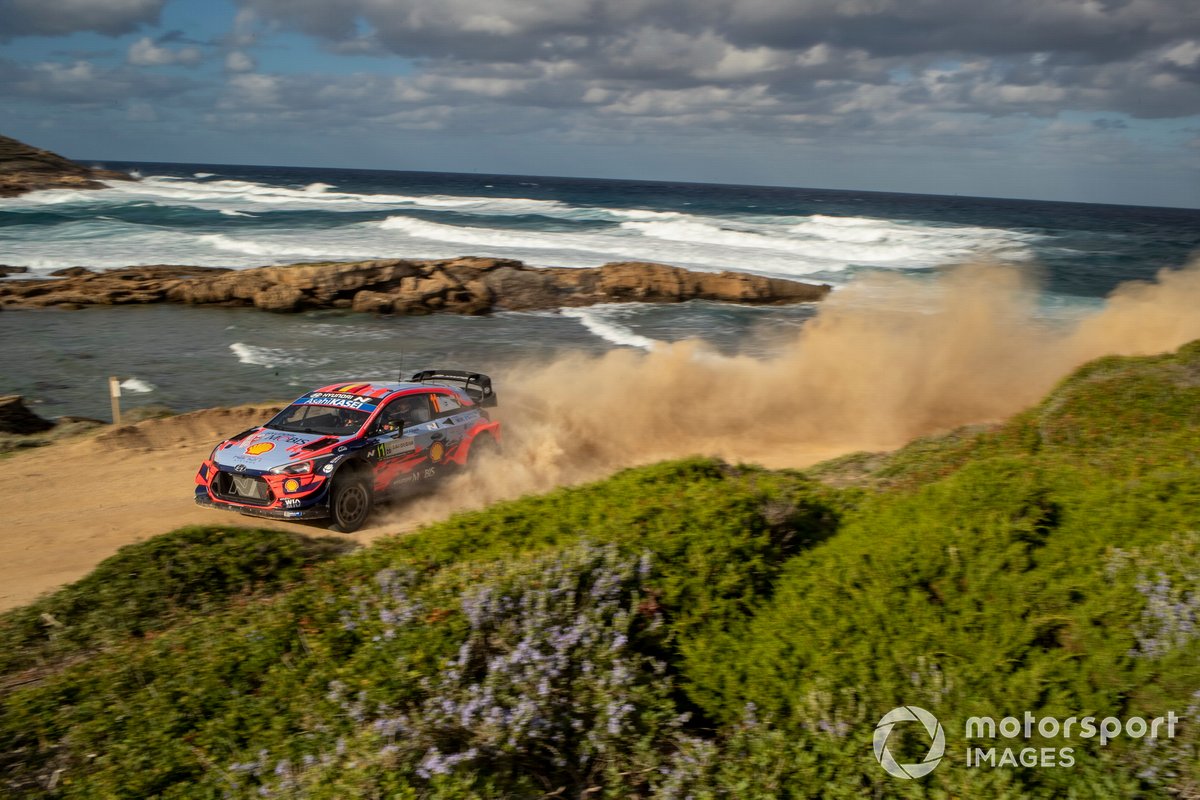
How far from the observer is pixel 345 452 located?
11289 mm

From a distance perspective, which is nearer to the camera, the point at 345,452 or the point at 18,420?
the point at 345,452

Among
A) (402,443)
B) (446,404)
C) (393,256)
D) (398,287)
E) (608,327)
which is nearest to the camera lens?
(402,443)

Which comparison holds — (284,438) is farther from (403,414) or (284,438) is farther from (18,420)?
(18,420)

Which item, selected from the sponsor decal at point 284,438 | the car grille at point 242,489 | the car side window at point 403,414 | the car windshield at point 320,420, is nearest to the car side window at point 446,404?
the car side window at point 403,414

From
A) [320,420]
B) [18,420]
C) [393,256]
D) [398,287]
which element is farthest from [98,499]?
[393,256]

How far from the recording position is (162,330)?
1077 inches

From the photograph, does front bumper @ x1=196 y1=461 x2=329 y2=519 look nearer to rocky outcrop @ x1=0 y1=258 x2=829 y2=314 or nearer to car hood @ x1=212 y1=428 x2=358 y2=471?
car hood @ x1=212 y1=428 x2=358 y2=471

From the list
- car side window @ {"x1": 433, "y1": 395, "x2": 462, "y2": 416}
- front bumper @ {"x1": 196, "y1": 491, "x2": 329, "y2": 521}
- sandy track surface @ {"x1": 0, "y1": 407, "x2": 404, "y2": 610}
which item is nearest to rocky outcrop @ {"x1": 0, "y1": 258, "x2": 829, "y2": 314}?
sandy track surface @ {"x1": 0, "y1": 407, "x2": 404, "y2": 610}

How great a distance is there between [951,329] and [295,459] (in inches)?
604

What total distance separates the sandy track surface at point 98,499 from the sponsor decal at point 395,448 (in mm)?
832

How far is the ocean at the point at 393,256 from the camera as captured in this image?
22984mm

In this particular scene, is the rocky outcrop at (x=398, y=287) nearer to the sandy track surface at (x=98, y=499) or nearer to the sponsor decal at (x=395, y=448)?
the sandy track surface at (x=98, y=499)

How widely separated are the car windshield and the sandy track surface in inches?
46.3

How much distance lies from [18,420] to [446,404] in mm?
8042
